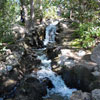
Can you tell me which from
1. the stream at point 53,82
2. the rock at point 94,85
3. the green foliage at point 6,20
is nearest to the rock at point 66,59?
the stream at point 53,82

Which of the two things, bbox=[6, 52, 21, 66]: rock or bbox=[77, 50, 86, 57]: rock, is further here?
bbox=[77, 50, 86, 57]: rock

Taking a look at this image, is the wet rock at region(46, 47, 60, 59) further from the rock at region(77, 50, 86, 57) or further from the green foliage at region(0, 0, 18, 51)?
the green foliage at region(0, 0, 18, 51)

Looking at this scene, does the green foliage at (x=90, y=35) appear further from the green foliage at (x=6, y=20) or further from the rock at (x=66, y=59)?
the green foliage at (x=6, y=20)

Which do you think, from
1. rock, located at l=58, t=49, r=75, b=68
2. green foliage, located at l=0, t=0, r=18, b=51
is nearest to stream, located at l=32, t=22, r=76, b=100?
rock, located at l=58, t=49, r=75, b=68

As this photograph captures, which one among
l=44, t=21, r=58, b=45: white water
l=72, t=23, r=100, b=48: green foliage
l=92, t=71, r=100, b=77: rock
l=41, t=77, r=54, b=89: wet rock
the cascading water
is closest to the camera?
l=92, t=71, r=100, b=77: rock

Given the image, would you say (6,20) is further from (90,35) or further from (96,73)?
(96,73)

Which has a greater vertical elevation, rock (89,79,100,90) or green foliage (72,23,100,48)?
green foliage (72,23,100,48)

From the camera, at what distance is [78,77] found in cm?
738

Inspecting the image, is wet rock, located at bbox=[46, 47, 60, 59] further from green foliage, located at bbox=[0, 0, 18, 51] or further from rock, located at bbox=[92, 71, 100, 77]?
rock, located at bbox=[92, 71, 100, 77]

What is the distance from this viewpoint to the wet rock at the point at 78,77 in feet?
22.9

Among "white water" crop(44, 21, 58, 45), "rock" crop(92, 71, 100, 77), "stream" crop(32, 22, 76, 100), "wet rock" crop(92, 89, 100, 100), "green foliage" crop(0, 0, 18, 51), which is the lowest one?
"stream" crop(32, 22, 76, 100)

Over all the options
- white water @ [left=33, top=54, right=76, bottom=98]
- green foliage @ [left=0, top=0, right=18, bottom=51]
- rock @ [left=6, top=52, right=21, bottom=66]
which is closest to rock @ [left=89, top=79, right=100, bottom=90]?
white water @ [left=33, top=54, right=76, bottom=98]

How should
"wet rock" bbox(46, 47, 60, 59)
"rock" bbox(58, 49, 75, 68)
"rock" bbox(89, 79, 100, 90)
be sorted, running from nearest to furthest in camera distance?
"rock" bbox(89, 79, 100, 90)
"rock" bbox(58, 49, 75, 68)
"wet rock" bbox(46, 47, 60, 59)

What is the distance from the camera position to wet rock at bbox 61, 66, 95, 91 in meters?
6.98
